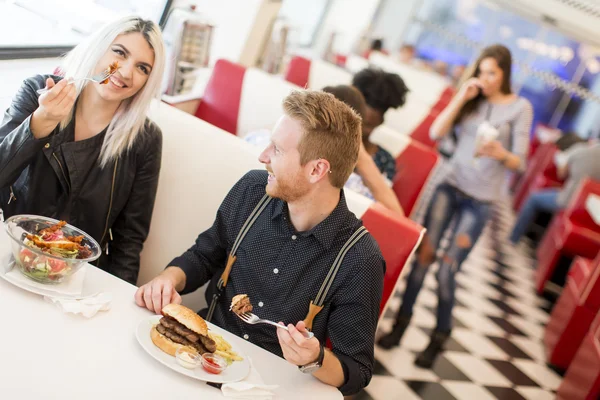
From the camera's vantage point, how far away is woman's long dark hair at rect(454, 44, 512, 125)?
355 centimetres

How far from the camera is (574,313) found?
14.3 ft

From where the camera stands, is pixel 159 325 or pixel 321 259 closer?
pixel 159 325

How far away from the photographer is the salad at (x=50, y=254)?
152 centimetres

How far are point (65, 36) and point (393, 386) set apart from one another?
8.10 ft

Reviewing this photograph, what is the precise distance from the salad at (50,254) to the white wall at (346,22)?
7.44m

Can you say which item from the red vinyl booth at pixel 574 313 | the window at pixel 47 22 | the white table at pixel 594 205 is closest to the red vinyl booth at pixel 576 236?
the white table at pixel 594 205

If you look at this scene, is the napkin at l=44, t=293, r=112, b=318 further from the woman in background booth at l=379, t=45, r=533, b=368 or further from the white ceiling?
the white ceiling

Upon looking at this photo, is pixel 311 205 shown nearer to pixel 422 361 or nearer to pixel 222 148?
pixel 222 148

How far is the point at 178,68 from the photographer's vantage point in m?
3.71

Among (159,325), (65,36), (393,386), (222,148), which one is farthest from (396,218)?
(65,36)

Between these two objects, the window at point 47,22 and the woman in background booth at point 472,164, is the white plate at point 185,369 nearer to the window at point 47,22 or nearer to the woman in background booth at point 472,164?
the window at point 47,22

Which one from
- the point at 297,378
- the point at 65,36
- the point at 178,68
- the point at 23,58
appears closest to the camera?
the point at 297,378

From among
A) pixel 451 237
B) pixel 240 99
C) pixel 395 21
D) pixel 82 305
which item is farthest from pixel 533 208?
pixel 82 305

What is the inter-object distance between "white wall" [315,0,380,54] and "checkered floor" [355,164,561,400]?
12.7ft
